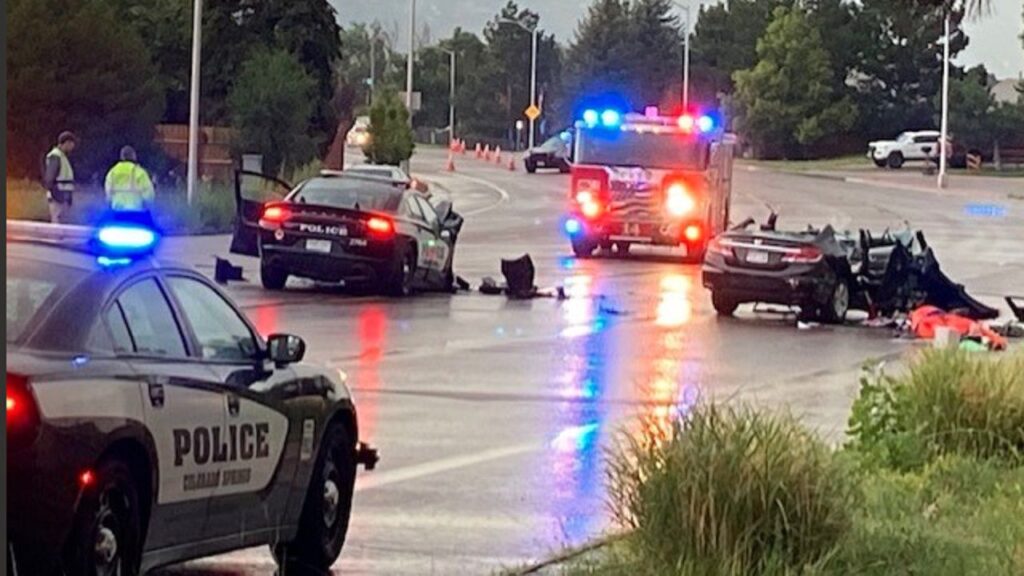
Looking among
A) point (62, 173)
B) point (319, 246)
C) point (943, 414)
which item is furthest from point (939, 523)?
point (62, 173)

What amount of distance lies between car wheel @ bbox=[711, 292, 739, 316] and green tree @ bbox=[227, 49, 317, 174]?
1129 inches

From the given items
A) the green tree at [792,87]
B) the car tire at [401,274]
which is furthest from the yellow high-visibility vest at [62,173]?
the green tree at [792,87]

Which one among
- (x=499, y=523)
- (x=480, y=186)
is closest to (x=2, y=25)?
(x=499, y=523)

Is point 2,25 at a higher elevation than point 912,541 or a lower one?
higher

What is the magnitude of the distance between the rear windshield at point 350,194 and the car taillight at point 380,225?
0.86 feet

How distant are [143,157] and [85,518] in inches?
1763

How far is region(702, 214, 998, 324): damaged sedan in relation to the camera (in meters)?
23.2

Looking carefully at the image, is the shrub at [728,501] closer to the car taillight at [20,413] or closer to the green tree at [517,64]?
the car taillight at [20,413]

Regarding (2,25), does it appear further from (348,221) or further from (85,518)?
(348,221)

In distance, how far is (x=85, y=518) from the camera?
6328 mm

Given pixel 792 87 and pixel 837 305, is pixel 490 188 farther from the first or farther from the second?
pixel 837 305

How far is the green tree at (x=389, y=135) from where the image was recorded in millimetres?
63688

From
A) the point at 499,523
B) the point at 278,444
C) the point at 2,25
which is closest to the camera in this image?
the point at 2,25

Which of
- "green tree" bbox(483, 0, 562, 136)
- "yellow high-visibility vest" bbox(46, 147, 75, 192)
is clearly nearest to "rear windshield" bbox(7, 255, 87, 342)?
"yellow high-visibility vest" bbox(46, 147, 75, 192)
